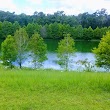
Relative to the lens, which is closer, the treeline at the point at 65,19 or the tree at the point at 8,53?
the tree at the point at 8,53

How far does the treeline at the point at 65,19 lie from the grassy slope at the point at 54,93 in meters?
70.8

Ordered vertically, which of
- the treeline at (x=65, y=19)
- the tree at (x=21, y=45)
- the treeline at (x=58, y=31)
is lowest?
the tree at (x=21, y=45)

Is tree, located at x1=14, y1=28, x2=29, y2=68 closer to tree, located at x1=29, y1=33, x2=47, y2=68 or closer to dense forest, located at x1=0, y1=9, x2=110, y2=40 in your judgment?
tree, located at x1=29, y1=33, x2=47, y2=68

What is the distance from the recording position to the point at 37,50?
82.7 ft

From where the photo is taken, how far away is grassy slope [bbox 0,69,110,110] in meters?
5.09

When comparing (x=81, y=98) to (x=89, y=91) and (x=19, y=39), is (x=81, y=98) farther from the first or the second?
(x=19, y=39)

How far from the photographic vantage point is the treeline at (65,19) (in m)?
78.8

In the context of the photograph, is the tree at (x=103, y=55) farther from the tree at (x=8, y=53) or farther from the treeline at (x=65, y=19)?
the treeline at (x=65, y=19)

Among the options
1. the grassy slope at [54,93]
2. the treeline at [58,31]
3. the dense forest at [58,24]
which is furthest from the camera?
the dense forest at [58,24]

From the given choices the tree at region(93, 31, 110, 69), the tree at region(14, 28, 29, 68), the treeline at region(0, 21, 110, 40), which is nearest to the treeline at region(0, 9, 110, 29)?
the treeline at region(0, 21, 110, 40)

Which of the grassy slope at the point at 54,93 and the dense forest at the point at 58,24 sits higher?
the dense forest at the point at 58,24

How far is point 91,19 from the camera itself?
3115 inches

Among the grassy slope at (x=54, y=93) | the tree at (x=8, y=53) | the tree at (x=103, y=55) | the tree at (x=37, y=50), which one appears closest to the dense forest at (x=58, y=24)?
the tree at (x=37, y=50)

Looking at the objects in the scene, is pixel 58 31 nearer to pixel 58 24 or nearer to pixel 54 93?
pixel 58 24
